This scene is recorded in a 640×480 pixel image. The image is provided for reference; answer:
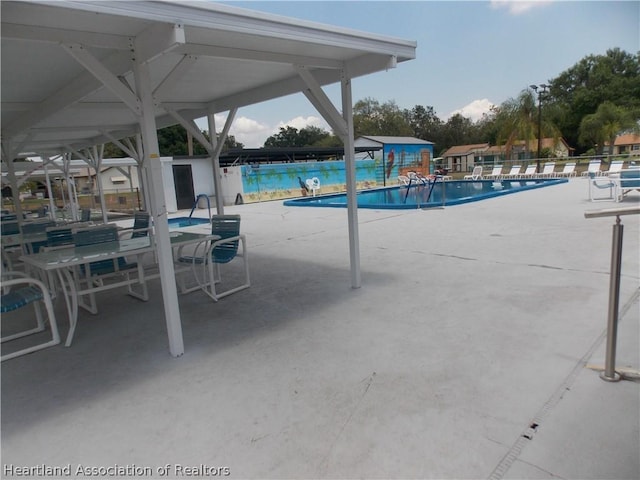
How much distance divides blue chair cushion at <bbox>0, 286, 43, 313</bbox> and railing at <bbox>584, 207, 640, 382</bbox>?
4.00m

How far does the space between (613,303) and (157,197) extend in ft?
9.97

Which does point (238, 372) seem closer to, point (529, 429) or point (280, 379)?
point (280, 379)

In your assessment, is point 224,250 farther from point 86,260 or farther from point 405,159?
point 405,159

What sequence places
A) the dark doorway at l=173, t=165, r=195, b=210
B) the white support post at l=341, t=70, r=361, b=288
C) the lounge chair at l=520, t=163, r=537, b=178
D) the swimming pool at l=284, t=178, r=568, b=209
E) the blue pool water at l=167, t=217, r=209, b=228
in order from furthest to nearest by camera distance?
the lounge chair at l=520, t=163, r=537, b=178, the dark doorway at l=173, t=165, r=195, b=210, the swimming pool at l=284, t=178, r=568, b=209, the blue pool water at l=167, t=217, r=209, b=228, the white support post at l=341, t=70, r=361, b=288

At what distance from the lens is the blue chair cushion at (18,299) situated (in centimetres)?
305

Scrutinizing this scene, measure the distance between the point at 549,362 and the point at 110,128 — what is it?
839 centimetres

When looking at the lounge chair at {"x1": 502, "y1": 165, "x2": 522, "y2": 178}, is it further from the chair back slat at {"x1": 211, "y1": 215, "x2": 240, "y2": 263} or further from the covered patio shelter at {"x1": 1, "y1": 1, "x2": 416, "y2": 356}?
the chair back slat at {"x1": 211, "y1": 215, "x2": 240, "y2": 263}

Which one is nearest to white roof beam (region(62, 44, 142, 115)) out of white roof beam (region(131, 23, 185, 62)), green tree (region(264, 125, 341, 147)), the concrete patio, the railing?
white roof beam (region(131, 23, 185, 62))

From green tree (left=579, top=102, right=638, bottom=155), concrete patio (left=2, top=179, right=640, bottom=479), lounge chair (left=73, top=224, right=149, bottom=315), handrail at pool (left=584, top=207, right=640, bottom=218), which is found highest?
green tree (left=579, top=102, right=638, bottom=155)

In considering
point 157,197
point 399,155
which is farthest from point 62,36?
point 399,155

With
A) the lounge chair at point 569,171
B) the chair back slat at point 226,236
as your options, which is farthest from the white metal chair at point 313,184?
the chair back slat at point 226,236

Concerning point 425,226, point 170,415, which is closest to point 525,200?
point 425,226

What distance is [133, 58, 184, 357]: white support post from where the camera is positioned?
2.84m

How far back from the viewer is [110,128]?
7871 millimetres
